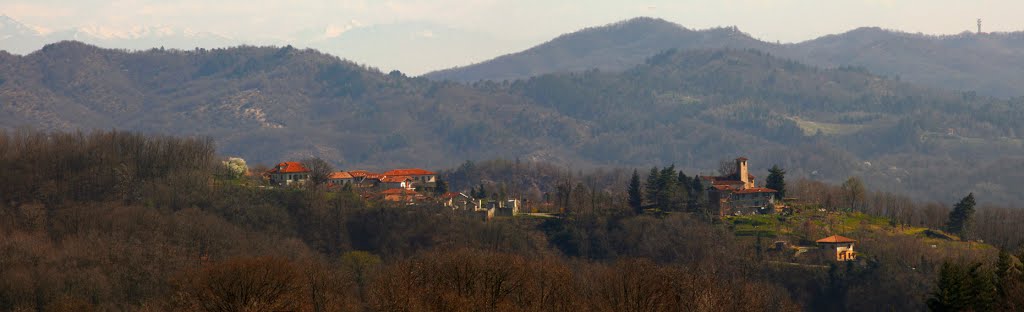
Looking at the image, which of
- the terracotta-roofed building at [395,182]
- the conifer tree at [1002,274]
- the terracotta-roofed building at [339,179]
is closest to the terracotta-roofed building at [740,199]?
the terracotta-roofed building at [395,182]

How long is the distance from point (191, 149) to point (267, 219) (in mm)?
22689

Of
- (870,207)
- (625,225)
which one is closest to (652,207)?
(625,225)

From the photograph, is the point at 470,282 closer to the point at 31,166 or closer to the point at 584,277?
the point at 584,277

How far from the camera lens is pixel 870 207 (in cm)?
16350

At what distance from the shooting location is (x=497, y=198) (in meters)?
160

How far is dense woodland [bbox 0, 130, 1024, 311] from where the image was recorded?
8506 cm

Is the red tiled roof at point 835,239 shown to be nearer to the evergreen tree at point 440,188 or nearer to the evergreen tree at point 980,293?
the evergreen tree at point 440,188

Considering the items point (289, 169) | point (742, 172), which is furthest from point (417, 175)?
point (742, 172)

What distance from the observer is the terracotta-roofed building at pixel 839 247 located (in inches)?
5034

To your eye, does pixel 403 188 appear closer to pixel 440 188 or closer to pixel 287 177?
pixel 440 188

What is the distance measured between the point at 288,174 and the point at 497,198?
78.8 ft

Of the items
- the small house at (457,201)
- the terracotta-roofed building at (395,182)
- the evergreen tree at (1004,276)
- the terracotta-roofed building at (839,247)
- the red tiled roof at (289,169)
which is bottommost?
the terracotta-roofed building at (839,247)

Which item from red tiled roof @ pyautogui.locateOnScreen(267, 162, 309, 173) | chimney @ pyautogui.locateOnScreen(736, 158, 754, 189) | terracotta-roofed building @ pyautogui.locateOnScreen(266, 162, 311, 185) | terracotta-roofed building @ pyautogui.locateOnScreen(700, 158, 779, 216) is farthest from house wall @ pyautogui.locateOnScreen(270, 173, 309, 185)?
chimney @ pyautogui.locateOnScreen(736, 158, 754, 189)

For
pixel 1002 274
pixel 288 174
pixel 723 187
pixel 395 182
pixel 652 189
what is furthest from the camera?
pixel 395 182
